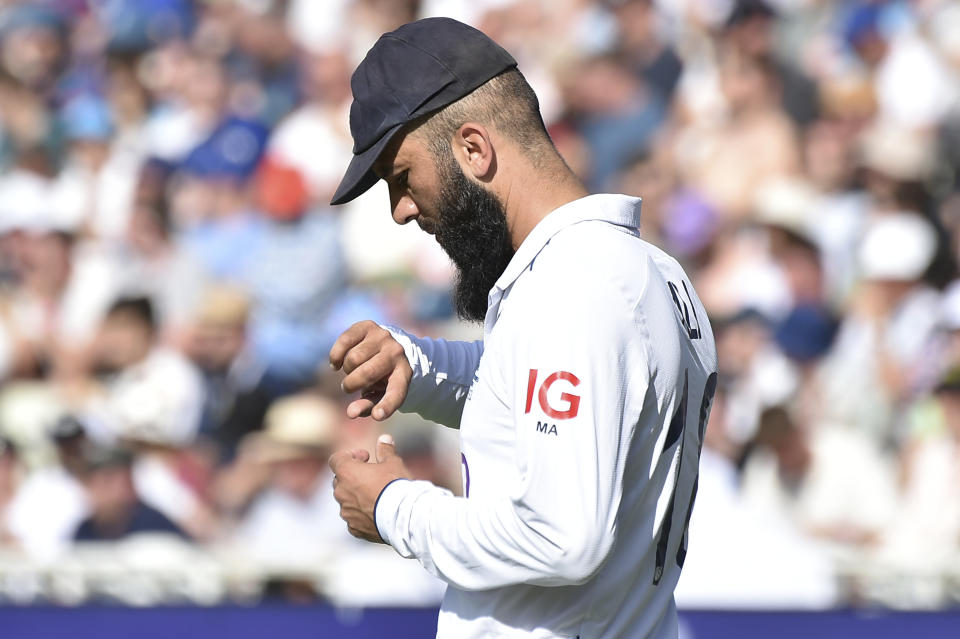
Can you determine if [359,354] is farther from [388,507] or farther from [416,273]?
[416,273]

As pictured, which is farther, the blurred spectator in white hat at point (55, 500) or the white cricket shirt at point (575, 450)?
the blurred spectator in white hat at point (55, 500)

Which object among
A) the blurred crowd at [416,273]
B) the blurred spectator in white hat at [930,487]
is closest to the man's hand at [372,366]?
the blurred crowd at [416,273]

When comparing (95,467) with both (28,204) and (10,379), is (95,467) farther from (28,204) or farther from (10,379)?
(28,204)

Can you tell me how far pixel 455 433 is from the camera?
4906mm

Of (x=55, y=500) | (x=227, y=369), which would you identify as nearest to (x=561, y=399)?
(x=227, y=369)

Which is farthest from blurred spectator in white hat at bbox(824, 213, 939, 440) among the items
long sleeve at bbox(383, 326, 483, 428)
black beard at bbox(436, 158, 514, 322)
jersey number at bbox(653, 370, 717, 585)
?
black beard at bbox(436, 158, 514, 322)

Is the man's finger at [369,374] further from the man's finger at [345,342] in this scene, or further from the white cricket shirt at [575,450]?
the white cricket shirt at [575,450]

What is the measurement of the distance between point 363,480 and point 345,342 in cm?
28

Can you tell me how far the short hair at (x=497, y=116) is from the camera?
175 cm

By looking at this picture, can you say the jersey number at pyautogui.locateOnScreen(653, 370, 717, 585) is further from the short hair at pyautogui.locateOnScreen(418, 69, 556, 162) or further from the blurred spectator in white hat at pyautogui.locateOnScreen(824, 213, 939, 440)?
the blurred spectator in white hat at pyautogui.locateOnScreen(824, 213, 939, 440)

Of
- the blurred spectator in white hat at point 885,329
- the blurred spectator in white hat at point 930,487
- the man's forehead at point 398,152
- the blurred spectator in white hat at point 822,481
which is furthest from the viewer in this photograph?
the blurred spectator in white hat at point 885,329

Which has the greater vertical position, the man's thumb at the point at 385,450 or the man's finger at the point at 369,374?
the man's finger at the point at 369,374

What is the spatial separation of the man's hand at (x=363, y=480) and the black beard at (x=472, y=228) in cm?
31

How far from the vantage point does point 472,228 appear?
182 centimetres
